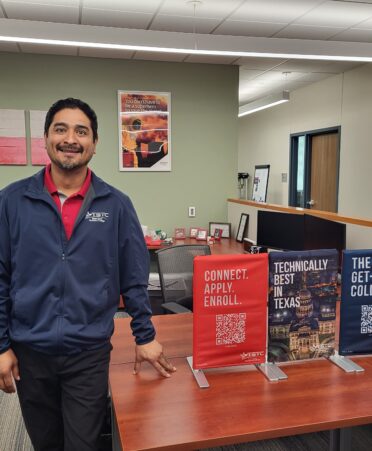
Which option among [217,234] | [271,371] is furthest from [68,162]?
[217,234]

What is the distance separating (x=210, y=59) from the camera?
4.52 m

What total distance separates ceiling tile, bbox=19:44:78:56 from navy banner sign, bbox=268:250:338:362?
348 centimetres

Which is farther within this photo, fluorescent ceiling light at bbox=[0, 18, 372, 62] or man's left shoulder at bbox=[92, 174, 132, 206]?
fluorescent ceiling light at bbox=[0, 18, 372, 62]

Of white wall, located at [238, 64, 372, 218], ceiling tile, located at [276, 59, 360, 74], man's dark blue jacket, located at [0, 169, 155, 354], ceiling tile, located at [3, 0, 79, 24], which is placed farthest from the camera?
white wall, located at [238, 64, 372, 218]

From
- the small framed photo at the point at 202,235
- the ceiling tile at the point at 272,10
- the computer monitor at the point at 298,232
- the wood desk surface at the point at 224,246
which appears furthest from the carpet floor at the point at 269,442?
the ceiling tile at the point at 272,10

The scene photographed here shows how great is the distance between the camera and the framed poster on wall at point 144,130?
14.9 feet

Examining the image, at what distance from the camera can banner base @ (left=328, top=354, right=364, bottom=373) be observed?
1488mm

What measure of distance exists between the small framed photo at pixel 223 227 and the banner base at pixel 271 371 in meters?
3.30

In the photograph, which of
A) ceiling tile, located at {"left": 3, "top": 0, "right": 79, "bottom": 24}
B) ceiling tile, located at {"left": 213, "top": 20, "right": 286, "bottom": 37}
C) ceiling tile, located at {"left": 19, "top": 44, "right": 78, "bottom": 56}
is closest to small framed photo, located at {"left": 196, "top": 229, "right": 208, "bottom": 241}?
ceiling tile, located at {"left": 213, "top": 20, "right": 286, "bottom": 37}

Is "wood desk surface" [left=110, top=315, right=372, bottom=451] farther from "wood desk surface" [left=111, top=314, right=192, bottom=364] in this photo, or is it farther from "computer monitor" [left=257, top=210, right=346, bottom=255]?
"computer monitor" [left=257, top=210, right=346, bottom=255]

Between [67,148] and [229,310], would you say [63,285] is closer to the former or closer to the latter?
[67,148]

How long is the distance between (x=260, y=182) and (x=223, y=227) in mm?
3183

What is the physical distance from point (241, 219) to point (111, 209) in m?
3.17

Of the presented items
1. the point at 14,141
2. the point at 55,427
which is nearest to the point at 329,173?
the point at 14,141
